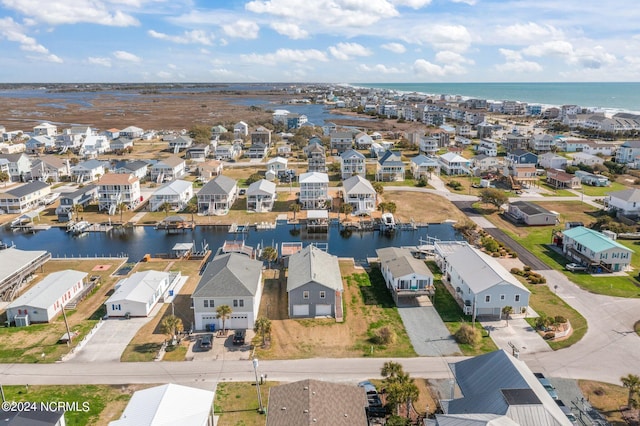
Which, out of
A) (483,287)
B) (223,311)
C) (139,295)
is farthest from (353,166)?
(223,311)

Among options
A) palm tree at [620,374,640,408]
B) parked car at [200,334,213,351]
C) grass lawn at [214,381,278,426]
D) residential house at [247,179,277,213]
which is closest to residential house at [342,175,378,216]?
residential house at [247,179,277,213]

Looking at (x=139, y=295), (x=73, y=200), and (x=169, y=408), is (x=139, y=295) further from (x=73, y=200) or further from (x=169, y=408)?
(x=73, y=200)

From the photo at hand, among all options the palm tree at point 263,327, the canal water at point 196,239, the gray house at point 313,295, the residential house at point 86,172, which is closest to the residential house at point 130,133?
the residential house at point 86,172

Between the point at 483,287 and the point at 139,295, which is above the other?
the point at 483,287

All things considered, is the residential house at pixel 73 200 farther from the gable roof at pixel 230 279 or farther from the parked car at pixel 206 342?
the parked car at pixel 206 342

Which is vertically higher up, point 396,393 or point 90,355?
point 396,393

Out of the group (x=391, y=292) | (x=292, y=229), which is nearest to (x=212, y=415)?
(x=391, y=292)

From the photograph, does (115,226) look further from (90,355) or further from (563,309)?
(563,309)
